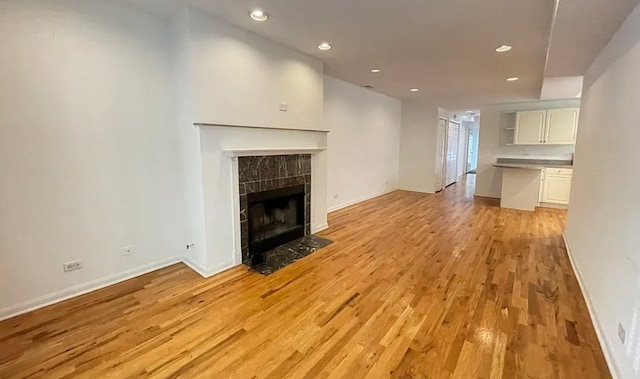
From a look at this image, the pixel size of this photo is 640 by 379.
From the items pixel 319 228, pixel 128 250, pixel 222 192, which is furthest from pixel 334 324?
pixel 319 228

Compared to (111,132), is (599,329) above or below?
below

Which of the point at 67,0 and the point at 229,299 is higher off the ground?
the point at 67,0

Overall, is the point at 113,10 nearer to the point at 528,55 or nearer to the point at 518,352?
the point at 518,352

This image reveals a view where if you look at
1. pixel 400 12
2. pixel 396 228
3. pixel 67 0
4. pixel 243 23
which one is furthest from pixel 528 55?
pixel 67 0

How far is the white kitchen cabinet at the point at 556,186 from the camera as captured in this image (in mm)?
6395

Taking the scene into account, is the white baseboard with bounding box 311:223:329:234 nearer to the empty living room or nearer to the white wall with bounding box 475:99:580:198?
the empty living room

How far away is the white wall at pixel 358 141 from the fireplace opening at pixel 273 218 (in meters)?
1.62

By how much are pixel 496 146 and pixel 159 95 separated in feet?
25.6

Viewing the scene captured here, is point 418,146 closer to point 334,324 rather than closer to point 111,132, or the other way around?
point 334,324

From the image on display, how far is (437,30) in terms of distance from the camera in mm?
3158

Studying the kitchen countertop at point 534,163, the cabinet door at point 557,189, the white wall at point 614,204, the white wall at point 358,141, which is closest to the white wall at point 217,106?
the white wall at point 358,141

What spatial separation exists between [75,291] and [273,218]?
2221 mm

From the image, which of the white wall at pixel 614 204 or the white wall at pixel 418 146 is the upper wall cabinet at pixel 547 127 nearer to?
the white wall at pixel 418 146

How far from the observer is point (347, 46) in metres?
3.75
